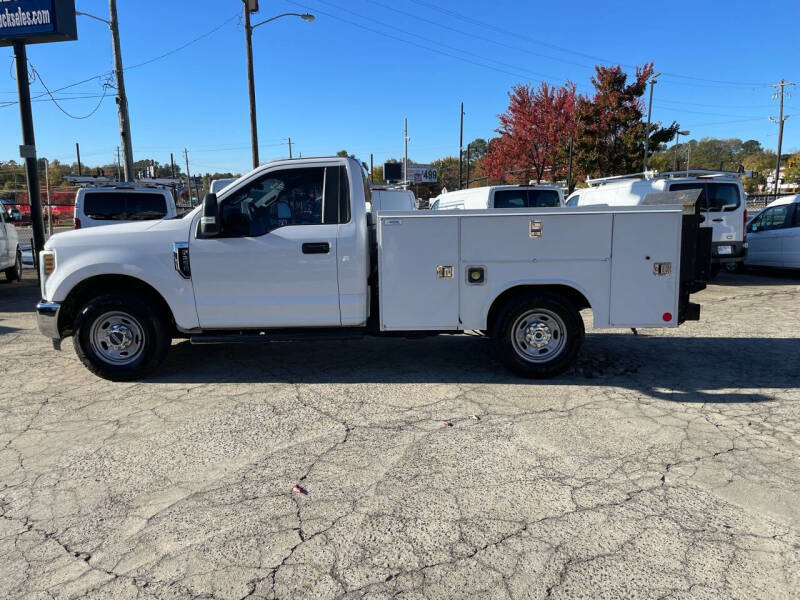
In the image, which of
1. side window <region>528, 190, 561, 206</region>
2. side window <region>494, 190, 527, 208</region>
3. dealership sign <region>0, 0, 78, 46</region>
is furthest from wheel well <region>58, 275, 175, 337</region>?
dealership sign <region>0, 0, 78, 46</region>

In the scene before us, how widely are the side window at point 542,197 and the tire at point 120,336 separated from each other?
30.1 ft

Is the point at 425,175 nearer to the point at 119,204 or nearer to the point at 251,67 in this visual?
the point at 251,67

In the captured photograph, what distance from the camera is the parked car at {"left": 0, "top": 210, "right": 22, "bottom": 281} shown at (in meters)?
12.2

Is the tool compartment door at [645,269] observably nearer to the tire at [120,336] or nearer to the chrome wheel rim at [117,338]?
the tire at [120,336]

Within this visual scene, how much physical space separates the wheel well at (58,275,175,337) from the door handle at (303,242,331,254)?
59.0 inches

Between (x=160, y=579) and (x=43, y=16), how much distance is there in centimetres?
1338

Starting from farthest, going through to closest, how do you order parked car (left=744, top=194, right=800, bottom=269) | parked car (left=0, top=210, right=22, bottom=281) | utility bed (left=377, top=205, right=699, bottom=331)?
parked car (left=744, top=194, right=800, bottom=269)
parked car (left=0, top=210, right=22, bottom=281)
utility bed (left=377, top=205, right=699, bottom=331)

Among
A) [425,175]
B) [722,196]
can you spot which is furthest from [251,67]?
[425,175]

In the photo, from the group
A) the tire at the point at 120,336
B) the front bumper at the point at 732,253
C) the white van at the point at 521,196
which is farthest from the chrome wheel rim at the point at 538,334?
the front bumper at the point at 732,253

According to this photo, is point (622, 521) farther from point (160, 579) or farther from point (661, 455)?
point (160, 579)

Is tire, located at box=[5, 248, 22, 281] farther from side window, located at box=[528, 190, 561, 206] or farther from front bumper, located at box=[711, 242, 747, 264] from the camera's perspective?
front bumper, located at box=[711, 242, 747, 264]

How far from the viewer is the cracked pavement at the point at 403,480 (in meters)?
2.78

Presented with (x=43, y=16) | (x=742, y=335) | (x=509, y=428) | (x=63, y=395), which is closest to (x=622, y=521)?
(x=509, y=428)

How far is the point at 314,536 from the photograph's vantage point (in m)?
3.09
